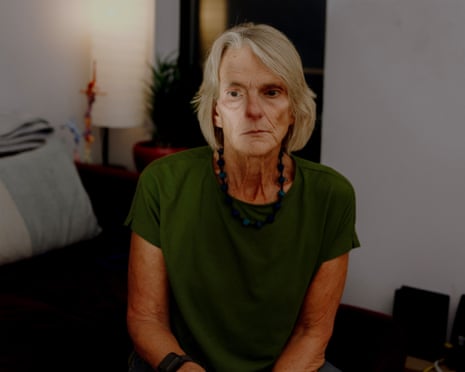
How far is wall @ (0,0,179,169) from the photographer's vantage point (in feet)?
8.32

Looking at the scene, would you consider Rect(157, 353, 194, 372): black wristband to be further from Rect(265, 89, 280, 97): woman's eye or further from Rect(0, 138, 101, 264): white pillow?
Rect(0, 138, 101, 264): white pillow

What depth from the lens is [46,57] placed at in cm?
270

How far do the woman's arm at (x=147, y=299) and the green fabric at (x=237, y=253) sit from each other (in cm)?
2

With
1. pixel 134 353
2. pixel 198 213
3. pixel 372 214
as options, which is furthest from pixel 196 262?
pixel 372 214

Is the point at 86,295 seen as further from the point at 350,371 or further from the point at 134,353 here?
the point at 350,371

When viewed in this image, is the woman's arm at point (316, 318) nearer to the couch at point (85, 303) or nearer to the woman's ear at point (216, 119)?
the couch at point (85, 303)

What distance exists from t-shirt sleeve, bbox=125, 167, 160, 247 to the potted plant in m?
1.39

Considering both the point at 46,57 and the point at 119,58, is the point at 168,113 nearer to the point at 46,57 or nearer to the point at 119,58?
the point at 119,58

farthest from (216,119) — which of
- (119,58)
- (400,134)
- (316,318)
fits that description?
(119,58)

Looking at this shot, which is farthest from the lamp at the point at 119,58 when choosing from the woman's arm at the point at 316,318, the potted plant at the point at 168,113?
the woman's arm at the point at 316,318

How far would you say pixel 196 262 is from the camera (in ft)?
4.55

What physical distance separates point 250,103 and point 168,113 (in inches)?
63.9

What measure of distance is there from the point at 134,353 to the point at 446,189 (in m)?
1.25

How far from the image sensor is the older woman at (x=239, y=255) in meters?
1.38
